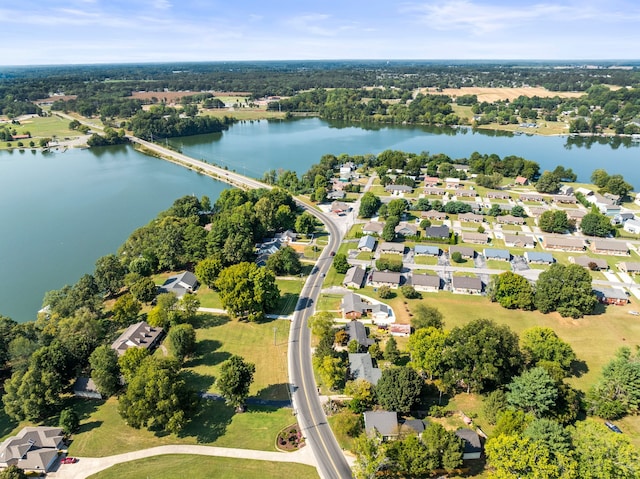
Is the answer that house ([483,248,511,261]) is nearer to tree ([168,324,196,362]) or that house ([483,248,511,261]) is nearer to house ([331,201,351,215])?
house ([331,201,351,215])

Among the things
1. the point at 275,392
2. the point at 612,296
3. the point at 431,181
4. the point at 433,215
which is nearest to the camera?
the point at 275,392

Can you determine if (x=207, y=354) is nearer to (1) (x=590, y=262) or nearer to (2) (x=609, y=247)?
(1) (x=590, y=262)

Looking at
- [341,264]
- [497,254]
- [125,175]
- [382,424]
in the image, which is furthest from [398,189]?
[125,175]

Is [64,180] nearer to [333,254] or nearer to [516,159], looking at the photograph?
[333,254]

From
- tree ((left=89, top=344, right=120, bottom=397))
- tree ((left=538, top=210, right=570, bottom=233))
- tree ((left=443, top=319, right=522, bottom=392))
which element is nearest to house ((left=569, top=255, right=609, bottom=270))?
tree ((left=538, top=210, right=570, bottom=233))

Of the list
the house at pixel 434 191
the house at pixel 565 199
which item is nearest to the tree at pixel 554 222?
the house at pixel 565 199

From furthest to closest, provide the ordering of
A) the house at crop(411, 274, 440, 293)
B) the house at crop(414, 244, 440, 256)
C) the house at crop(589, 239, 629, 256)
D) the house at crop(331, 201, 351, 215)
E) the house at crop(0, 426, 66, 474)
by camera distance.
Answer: the house at crop(331, 201, 351, 215)
the house at crop(414, 244, 440, 256)
the house at crop(589, 239, 629, 256)
the house at crop(411, 274, 440, 293)
the house at crop(0, 426, 66, 474)
